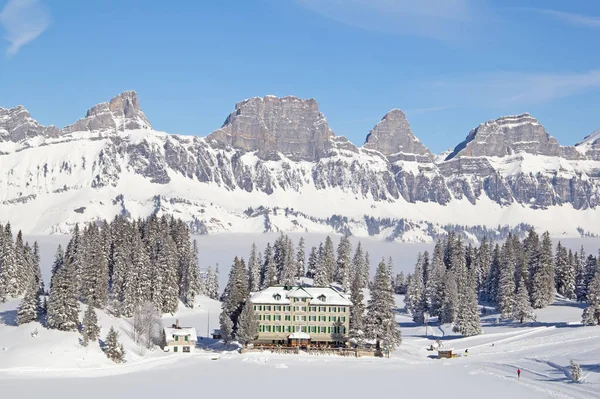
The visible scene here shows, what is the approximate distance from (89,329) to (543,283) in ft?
281

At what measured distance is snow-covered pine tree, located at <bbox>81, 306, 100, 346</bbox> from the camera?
108 meters

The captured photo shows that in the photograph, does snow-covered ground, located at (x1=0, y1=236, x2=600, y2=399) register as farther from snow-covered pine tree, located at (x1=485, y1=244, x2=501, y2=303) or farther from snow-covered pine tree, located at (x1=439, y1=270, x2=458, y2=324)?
snow-covered pine tree, located at (x1=485, y1=244, x2=501, y2=303)

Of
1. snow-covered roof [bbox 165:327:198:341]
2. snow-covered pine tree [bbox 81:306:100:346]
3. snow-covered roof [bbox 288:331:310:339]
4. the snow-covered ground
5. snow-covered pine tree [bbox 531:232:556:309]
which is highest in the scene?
snow-covered pine tree [bbox 531:232:556:309]

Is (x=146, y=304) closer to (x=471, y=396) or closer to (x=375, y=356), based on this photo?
(x=375, y=356)

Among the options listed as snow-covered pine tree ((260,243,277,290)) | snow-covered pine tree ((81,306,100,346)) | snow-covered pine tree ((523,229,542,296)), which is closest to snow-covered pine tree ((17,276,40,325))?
snow-covered pine tree ((81,306,100,346))

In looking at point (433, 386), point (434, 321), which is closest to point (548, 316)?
point (434, 321)

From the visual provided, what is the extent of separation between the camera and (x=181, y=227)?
186 m

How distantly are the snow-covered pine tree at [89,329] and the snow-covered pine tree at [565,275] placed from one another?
324 feet

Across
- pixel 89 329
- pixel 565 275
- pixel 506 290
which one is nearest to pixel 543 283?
pixel 506 290

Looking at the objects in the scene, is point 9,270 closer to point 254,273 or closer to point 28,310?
point 28,310

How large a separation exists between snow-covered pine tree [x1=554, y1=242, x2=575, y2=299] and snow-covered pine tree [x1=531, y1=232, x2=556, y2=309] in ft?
36.7

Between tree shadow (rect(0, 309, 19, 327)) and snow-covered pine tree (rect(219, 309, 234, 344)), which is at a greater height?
tree shadow (rect(0, 309, 19, 327))

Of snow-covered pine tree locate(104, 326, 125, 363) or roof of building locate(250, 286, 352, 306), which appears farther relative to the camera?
roof of building locate(250, 286, 352, 306)

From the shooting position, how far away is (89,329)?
10962 cm
